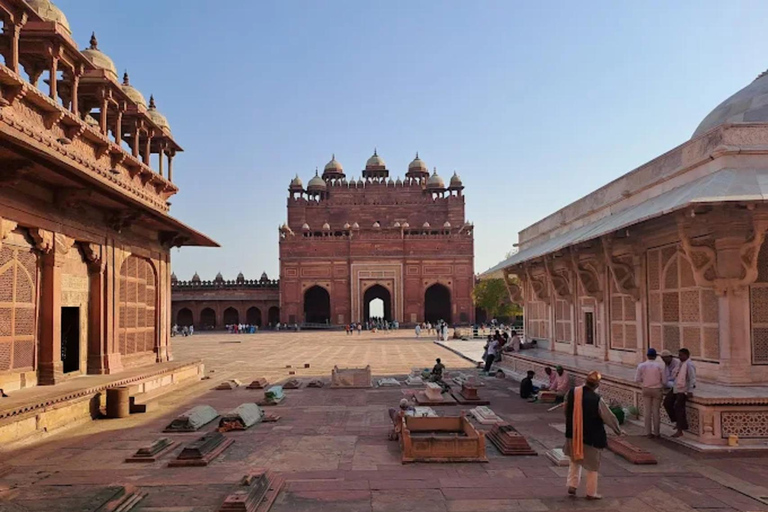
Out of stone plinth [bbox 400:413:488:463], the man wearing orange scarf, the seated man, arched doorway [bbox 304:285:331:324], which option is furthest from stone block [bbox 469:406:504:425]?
arched doorway [bbox 304:285:331:324]

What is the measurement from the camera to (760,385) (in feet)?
26.7

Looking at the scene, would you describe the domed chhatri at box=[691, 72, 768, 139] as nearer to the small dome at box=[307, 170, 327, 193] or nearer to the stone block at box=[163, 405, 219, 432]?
the stone block at box=[163, 405, 219, 432]

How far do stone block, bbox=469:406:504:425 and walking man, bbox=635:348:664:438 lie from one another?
2.05m

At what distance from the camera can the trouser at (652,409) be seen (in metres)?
8.05

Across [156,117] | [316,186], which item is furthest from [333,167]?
[156,117]

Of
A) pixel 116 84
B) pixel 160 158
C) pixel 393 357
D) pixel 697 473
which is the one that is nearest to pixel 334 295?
pixel 393 357

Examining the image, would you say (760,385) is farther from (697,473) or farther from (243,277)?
(243,277)

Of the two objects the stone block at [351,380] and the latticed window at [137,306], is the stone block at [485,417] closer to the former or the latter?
the stone block at [351,380]

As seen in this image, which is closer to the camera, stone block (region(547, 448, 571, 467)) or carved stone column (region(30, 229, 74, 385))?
stone block (region(547, 448, 571, 467))

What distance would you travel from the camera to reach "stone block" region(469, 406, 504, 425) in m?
9.59

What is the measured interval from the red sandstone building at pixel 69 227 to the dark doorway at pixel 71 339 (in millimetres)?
18

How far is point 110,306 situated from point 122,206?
1.95 metres

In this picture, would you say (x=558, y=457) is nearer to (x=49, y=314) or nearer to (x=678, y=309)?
(x=678, y=309)

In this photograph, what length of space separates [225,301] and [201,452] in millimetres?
44930
